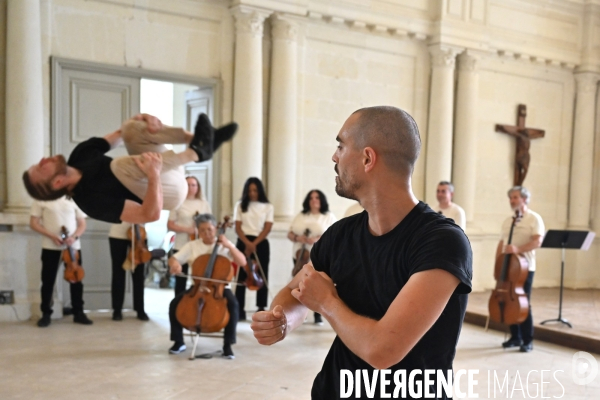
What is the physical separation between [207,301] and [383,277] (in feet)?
13.4

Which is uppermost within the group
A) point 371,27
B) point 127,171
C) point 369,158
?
point 371,27

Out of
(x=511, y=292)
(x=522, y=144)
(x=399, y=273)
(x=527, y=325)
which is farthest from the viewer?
(x=522, y=144)

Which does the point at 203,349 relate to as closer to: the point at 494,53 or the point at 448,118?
the point at 448,118

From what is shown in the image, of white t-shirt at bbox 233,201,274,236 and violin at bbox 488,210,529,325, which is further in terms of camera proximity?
white t-shirt at bbox 233,201,274,236

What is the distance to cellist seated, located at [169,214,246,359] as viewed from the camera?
5664 mm

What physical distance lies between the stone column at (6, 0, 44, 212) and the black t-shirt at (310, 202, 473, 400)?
19.4 feet

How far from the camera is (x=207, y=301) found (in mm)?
5566

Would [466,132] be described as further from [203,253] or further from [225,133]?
[225,133]

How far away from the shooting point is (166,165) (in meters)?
3.25

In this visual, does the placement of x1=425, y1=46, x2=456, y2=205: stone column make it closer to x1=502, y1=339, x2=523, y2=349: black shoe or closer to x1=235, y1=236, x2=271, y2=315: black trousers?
x1=235, y1=236, x2=271, y2=315: black trousers

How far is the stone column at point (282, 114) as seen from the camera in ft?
27.3


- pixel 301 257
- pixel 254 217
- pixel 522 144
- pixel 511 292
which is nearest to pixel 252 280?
pixel 301 257

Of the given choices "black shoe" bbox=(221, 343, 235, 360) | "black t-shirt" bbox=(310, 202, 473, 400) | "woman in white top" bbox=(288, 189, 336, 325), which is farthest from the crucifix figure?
"black t-shirt" bbox=(310, 202, 473, 400)

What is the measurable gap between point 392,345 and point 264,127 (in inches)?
283
